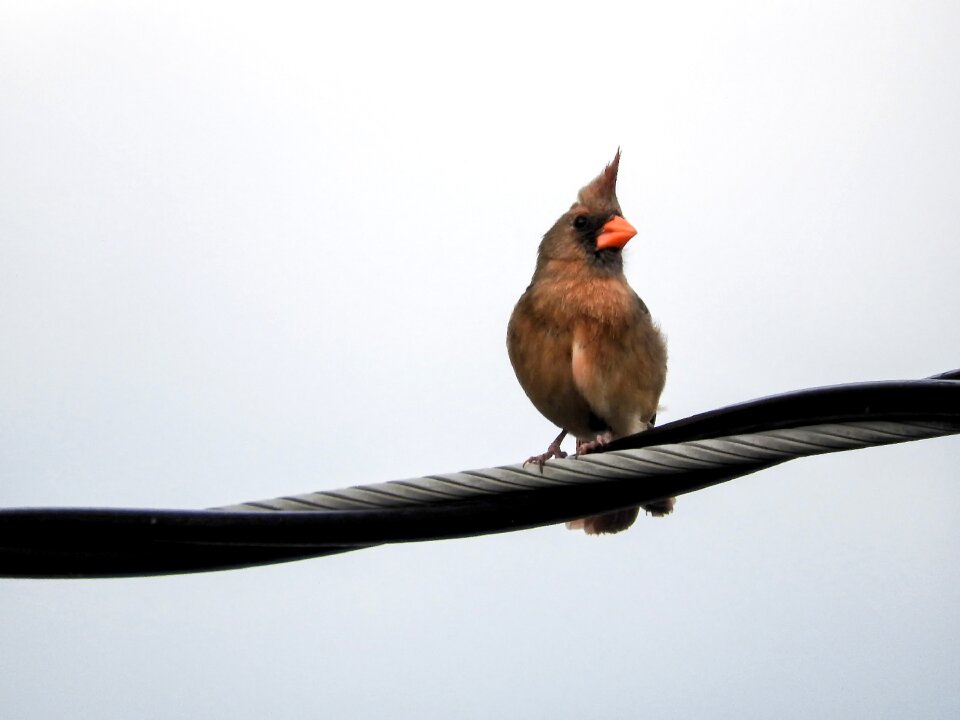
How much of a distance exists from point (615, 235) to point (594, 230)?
12cm

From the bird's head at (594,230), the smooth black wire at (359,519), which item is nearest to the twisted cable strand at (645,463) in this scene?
the smooth black wire at (359,519)

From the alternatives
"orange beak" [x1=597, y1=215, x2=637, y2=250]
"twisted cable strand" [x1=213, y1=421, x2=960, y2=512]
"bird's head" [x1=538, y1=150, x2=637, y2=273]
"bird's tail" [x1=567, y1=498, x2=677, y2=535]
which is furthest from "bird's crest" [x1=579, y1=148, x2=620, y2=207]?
"twisted cable strand" [x1=213, y1=421, x2=960, y2=512]

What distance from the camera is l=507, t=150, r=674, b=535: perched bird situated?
12.9ft

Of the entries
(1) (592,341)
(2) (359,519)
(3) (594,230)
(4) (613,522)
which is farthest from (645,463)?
(3) (594,230)

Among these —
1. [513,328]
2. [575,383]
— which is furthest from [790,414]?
[513,328]

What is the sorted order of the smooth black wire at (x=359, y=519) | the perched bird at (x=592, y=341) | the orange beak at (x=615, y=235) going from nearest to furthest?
the smooth black wire at (x=359, y=519)
the perched bird at (x=592, y=341)
the orange beak at (x=615, y=235)

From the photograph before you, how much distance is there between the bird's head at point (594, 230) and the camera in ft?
13.7

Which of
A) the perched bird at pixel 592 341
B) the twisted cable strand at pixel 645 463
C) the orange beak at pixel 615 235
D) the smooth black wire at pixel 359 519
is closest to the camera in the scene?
the smooth black wire at pixel 359 519

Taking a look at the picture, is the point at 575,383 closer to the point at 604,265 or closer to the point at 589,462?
the point at 604,265

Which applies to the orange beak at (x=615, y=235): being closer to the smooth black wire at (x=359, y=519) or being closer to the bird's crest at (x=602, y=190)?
the bird's crest at (x=602, y=190)

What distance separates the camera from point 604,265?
13.7 ft

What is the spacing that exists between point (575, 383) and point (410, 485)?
195 centimetres

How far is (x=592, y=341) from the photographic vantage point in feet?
12.9

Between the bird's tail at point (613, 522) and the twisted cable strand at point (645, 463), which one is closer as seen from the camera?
the twisted cable strand at point (645, 463)
